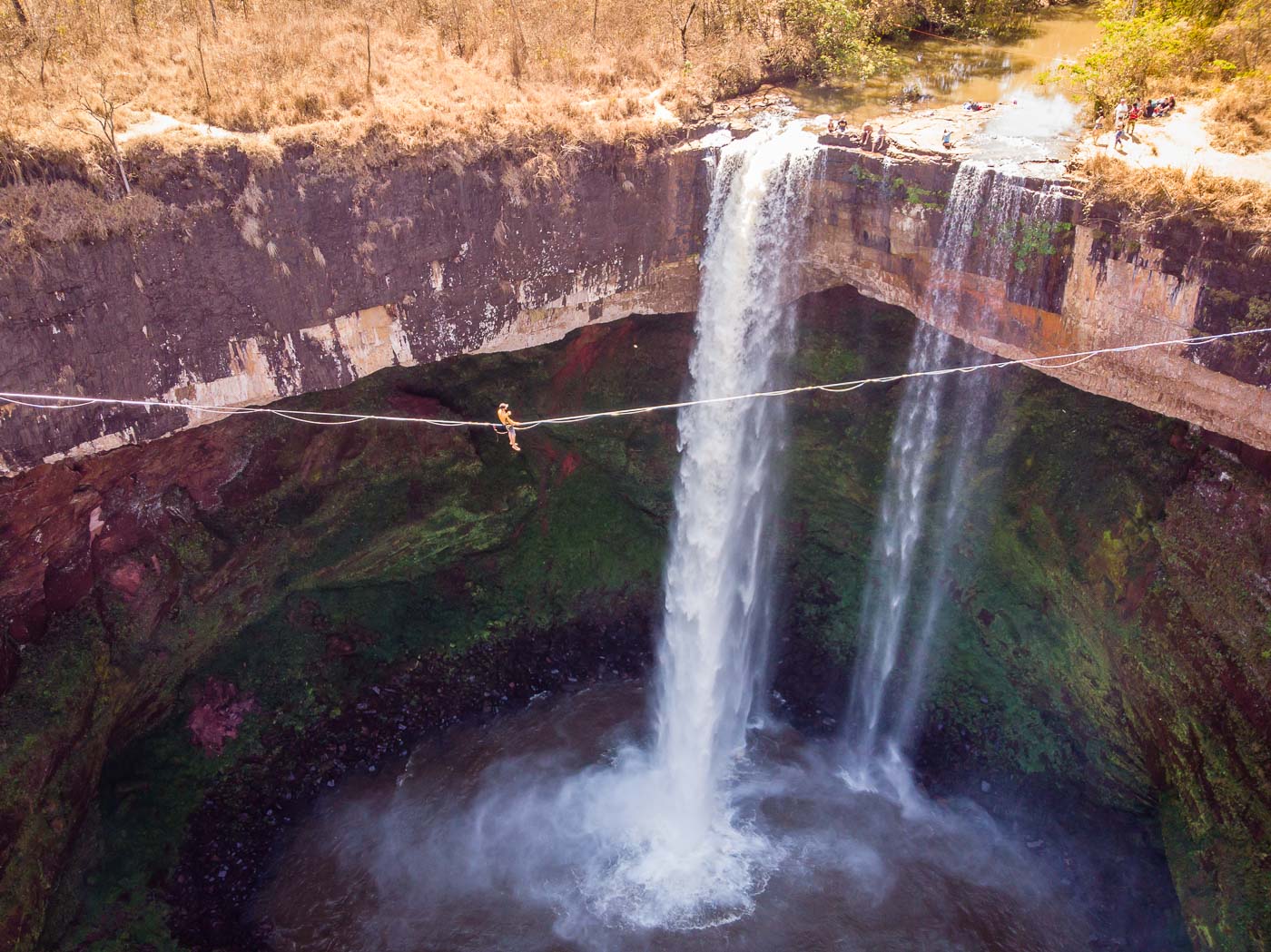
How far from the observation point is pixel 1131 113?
11.8 meters

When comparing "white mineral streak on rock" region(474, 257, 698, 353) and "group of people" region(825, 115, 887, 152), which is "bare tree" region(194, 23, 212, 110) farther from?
"group of people" region(825, 115, 887, 152)

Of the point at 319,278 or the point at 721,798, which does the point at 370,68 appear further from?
the point at 721,798

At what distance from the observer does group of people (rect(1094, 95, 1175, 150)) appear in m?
11.6

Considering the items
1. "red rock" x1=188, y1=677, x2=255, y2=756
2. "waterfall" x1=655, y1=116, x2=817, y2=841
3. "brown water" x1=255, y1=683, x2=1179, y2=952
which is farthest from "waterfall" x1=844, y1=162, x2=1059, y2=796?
"red rock" x1=188, y1=677, x2=255, y2=756

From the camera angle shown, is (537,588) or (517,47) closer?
(517,47)

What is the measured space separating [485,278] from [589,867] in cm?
908

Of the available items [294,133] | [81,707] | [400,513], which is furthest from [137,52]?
[81,707]

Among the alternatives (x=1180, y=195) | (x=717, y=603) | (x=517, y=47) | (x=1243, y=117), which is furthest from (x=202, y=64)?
(x=1243, y=117)

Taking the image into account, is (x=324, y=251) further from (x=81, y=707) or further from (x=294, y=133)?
(x=81, y=707)

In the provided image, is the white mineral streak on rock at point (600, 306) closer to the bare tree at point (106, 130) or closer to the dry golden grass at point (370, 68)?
the dry golden grass at point (370, 68)

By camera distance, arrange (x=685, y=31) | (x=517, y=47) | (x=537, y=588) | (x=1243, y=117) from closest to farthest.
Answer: (x=1243, y=117) → (x=517, y=47) → (x=685, y=31) → (x=537, y=588)

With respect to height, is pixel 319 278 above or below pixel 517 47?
below

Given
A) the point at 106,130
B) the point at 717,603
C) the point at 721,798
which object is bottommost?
the point at 721,798

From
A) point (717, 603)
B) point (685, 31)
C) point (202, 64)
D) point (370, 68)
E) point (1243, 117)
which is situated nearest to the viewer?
point (1243, 117)
